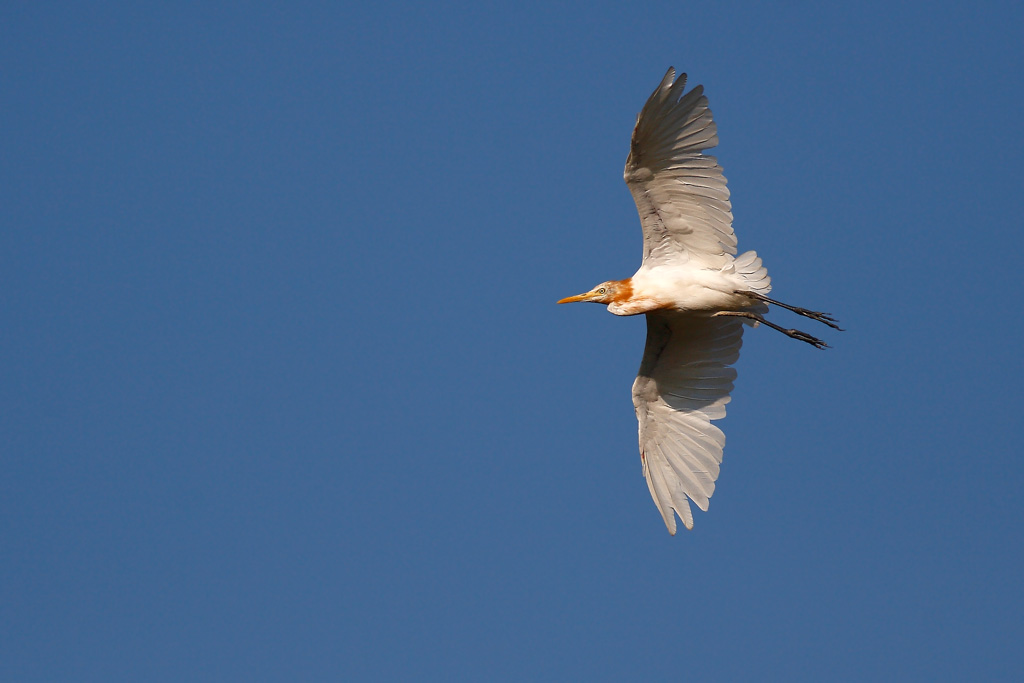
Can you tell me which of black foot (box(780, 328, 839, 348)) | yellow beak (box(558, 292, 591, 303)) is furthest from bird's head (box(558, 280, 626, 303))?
black foot (box(780, 328, 839, 348))

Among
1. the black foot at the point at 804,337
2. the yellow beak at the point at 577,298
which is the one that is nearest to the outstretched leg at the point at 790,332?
the black foot at the point at 804,337

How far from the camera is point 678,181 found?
12.6 metres

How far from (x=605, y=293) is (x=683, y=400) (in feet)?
6.58

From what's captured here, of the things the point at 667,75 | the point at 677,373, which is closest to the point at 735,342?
the point at 677,373

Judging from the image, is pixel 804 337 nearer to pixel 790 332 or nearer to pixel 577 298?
pixel 790 332

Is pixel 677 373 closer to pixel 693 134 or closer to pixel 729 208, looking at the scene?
pixel 729 208

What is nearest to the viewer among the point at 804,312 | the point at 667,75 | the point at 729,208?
the point at 667,75

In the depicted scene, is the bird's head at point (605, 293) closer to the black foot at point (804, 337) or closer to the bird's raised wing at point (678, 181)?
the bird's raised wing at point (678, 181)

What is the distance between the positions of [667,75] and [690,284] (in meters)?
2.72

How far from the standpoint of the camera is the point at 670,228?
42.7ft

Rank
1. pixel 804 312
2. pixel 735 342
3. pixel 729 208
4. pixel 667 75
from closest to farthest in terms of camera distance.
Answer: pixel 667 75, pixel 729 208, pixel 804 312, pixel 735 342

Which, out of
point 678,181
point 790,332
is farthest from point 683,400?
point 678,181

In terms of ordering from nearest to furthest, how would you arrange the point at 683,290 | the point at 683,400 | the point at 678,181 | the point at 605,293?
the point at 678,181
the point at 683,290
the point at 605,293
the point at 683,400

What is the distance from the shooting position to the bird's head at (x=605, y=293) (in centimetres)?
1379
